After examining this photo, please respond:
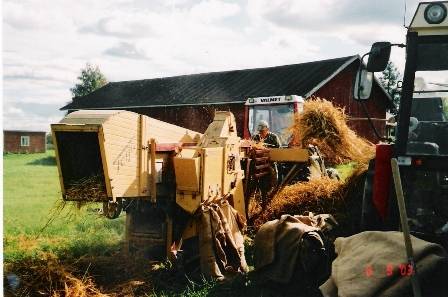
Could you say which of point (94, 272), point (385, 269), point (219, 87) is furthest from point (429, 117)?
point (219, 87)

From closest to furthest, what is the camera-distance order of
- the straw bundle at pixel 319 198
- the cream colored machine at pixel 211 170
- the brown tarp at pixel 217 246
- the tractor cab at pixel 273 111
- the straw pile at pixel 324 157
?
the cream colored machine at pixel 211 170 < the brown tarp at pixel 217 246 < the straw bundle at pixel 319 198 < the straw pile at pixel 324 157 < the tractor cab at pixel 273 111

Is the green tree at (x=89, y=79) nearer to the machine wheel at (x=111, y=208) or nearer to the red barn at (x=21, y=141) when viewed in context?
the red barn at (x=21, y=141)

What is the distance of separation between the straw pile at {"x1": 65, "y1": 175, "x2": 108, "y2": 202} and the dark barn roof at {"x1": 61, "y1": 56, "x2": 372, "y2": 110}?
16.3 m

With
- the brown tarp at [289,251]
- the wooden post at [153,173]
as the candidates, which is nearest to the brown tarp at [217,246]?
the brown tarp at [289,251]

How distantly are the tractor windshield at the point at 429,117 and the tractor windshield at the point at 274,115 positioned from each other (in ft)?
21.2

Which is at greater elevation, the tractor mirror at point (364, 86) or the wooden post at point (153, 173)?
the tractor mirror at point (364, 86)

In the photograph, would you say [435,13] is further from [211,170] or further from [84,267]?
[84,267]

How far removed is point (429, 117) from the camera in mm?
4301

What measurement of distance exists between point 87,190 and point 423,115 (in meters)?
3.29

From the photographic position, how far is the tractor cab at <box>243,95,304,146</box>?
10875 millimetres

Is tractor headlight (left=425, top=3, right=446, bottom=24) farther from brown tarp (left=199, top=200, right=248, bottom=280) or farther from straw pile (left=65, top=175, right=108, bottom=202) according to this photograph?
straw pile (left=65, top=175, right=108, bottom=202)

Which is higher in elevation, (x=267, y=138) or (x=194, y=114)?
(x=194, y=114)

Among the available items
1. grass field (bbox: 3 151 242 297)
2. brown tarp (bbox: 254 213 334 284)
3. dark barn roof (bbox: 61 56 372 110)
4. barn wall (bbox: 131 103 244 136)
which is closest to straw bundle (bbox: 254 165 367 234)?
brown tarp (bbox: 254 213 334 284)

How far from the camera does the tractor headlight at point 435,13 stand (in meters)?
4.04
